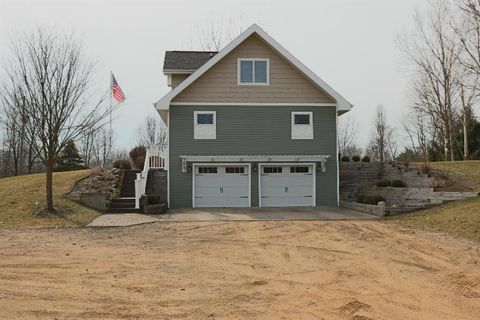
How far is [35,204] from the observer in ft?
58.9

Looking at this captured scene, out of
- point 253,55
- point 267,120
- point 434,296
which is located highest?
point 253,55

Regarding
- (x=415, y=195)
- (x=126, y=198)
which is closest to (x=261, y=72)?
(x=126, y=198)

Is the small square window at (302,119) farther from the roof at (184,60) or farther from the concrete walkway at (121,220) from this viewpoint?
the concrete walkway at (121,220)

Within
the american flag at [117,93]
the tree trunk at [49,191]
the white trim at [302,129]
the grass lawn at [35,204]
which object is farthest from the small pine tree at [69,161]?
the white trim at [302,129]

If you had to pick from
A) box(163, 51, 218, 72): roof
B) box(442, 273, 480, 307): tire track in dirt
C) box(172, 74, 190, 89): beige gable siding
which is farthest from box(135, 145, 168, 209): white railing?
box(442, 273, 480, 307): tire track in dirt

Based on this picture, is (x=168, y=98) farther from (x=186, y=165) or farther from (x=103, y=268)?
(x=103, y=268)

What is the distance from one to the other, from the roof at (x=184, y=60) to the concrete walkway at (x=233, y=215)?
8.58 meters

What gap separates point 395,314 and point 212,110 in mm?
15899

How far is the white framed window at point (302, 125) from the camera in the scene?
21.5 metres

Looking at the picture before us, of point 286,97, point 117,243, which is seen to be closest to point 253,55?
point 286,97

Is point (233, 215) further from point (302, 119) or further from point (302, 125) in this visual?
point (302, 119)

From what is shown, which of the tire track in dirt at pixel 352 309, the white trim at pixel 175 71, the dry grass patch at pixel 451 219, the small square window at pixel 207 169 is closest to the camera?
the tire track in dirt at pixel 352 309

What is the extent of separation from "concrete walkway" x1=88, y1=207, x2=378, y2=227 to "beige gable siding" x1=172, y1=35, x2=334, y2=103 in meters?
5.19

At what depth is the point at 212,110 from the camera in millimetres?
21000
